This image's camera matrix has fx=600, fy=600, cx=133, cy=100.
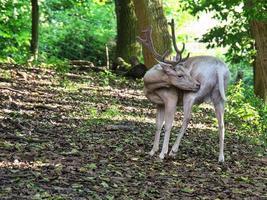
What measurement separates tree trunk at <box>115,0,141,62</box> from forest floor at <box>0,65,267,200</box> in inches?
283

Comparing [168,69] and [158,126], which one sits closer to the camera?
[168,69]

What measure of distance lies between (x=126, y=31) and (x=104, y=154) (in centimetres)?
1301

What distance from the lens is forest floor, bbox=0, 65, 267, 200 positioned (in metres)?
6.38

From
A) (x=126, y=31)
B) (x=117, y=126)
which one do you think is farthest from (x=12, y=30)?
(x=117, y=126)

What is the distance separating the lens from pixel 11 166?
6688 millimetres

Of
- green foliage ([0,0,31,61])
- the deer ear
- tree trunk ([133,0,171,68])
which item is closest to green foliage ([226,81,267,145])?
tree trunk ([133,0,171,68])

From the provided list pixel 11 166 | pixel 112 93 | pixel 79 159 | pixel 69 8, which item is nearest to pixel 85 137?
pixel 79 159

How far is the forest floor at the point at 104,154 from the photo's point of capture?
20.9 feet

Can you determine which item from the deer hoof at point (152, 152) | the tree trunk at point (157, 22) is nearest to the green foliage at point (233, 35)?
the tree trunk at point (157, 22)

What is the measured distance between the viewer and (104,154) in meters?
8.05

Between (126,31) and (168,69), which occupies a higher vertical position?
(126,31)

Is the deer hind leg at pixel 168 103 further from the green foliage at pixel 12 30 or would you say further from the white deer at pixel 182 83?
the green foliage at pixel 12 30

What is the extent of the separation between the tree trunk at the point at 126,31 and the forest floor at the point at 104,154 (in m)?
7.19

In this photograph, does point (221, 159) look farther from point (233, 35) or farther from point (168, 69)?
point (233, 35)
